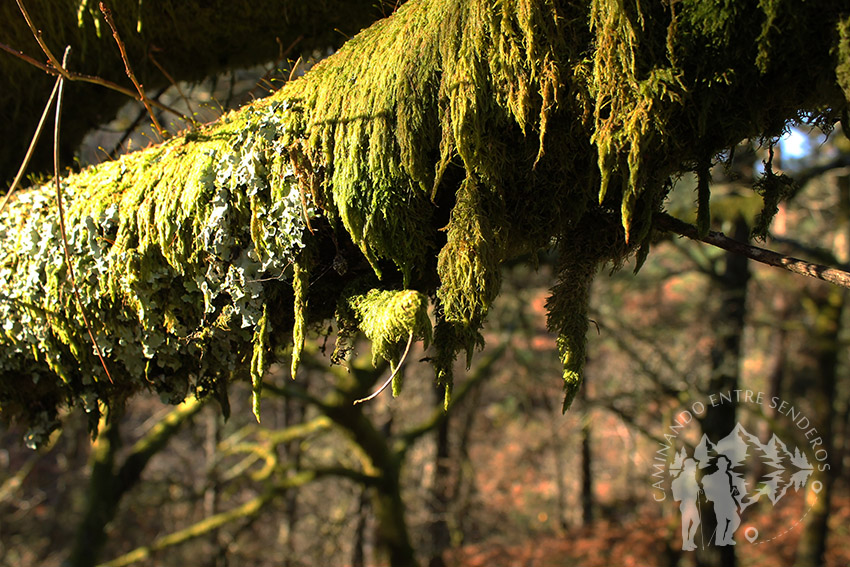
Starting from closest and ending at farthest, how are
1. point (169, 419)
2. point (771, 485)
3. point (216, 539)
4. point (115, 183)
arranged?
point (115, 183) → point (169, 419) → point (771, 485) → point (216, 539)

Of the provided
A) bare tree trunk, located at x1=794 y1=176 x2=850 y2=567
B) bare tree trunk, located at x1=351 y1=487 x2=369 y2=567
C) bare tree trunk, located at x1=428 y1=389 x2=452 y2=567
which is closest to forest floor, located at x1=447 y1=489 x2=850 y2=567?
bare tree trunk, located at x1=428 y1=389 x2=452 y2=567

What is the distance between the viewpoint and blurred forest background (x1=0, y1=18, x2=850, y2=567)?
5.16 meters

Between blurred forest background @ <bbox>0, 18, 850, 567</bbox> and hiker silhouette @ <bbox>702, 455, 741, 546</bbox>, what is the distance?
27.5 inches

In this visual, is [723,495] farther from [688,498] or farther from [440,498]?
[440,498]

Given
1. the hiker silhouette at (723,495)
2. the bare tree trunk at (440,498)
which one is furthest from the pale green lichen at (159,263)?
the bare tree trunk at (440,498)

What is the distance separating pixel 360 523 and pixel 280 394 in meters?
5.08

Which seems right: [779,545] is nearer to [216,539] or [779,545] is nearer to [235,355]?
[216,539]

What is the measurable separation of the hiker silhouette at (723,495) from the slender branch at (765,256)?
3640 mm

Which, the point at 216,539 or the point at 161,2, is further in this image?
the point at 216,539

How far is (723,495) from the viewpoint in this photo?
492 centimetres

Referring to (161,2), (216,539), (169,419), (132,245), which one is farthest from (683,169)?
(216,539)

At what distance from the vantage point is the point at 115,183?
1806mm

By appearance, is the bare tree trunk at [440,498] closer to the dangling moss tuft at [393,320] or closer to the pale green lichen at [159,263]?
the pale green lichen at [159,263]

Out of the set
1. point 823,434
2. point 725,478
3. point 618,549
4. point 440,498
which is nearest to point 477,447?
point 618,549
